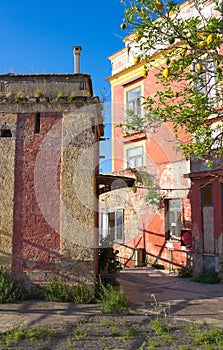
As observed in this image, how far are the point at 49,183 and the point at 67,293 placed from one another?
2503 mm

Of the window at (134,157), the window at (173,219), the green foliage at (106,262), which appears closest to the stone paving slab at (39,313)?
the green foliage at (106,262)

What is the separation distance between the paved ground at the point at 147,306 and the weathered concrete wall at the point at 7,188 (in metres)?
1.28

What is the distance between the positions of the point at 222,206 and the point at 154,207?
3.83m

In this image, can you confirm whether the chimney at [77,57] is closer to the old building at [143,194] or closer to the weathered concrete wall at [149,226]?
the old building at [143,194]

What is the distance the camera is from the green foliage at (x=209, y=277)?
1085cm

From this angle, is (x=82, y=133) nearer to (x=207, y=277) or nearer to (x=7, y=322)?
(x=7, y=322)

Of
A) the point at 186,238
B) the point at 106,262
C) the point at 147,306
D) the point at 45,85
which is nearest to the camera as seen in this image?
the point at 147,306

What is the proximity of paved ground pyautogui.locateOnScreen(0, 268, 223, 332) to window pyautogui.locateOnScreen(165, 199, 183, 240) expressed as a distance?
3002 mm

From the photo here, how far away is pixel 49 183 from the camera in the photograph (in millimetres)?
8148

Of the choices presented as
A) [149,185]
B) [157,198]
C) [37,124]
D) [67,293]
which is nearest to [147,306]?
[67,293]

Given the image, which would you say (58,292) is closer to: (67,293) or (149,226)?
(67,293)

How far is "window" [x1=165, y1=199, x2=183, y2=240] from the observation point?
13.7m

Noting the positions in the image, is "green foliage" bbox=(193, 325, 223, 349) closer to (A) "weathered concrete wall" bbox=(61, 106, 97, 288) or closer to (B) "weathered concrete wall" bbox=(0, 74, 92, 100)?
(A) "weathered concrete wall" bbox=(61, 106, 97, 288)

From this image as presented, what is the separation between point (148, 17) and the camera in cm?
620
